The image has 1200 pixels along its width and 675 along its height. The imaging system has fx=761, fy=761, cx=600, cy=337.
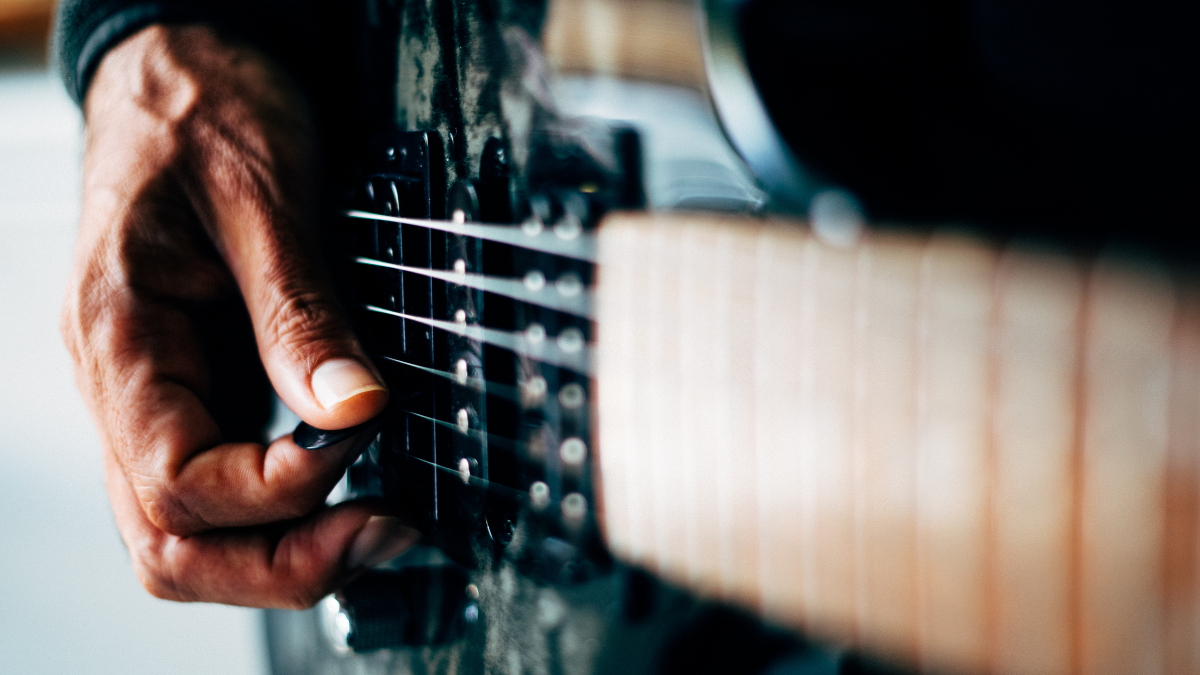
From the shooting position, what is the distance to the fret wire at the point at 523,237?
0.34 m

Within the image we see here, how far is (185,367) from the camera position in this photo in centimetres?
47

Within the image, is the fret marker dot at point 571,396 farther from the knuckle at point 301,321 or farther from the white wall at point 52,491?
the white wall at point 52,491

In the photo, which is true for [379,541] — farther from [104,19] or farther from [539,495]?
[104,19]

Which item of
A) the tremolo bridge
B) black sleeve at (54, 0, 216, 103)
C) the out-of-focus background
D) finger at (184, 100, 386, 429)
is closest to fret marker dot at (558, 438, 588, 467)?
the tremolo bridge

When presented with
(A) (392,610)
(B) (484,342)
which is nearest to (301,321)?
(B) (484,342)

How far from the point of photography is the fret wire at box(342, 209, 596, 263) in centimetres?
34

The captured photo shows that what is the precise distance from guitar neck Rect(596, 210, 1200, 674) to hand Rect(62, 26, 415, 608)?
19 cm

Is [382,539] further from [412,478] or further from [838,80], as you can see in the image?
[838,80]

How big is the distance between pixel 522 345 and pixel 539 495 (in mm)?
73

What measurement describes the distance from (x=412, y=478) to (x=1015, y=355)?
0.33 metres

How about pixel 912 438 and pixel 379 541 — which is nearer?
pixel 912 438

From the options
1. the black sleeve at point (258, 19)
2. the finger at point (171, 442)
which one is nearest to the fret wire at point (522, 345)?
the finger at point (171, 442)

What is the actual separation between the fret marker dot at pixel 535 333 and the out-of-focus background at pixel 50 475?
77 centimetres

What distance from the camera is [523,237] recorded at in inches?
14.4
